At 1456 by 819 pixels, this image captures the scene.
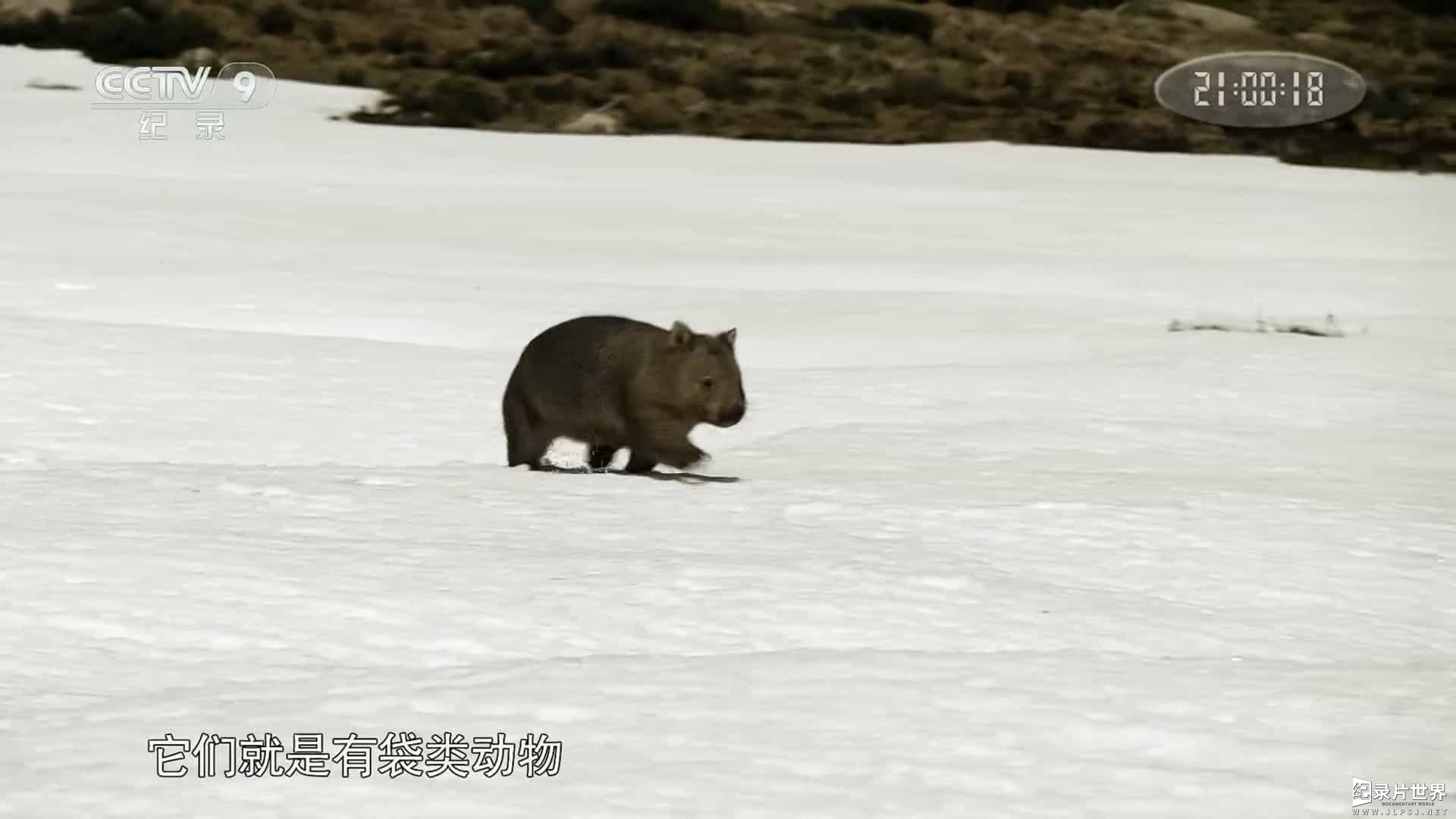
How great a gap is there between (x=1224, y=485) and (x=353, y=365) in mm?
5379

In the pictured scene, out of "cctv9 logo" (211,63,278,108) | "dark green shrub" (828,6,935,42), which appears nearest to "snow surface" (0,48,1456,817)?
"cctv9 logo" (211,63,278,108)

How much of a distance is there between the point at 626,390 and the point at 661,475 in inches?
20.5

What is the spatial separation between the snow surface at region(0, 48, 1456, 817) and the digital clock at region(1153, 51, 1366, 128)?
45.3ft

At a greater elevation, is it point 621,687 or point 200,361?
point 621,687

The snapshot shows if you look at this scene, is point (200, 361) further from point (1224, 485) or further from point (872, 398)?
point (1224, 485)

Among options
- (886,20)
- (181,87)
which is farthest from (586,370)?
(886,20)

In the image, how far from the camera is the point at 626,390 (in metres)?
8.53

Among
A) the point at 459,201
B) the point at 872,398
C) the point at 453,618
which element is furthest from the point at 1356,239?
the point at 453,618

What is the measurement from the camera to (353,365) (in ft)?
40.3

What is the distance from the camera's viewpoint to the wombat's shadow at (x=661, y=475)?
866 centimetres

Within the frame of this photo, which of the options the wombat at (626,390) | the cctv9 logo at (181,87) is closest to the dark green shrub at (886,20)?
the cctv9 logo at (181,87)

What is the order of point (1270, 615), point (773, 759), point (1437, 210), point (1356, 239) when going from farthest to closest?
point (1437, 210) → point (1356, 239) → point (1270, 615) → point (773, 759)

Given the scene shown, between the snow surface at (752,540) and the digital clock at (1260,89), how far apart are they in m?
13.8

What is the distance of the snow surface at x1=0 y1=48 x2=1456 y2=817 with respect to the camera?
4875mm
